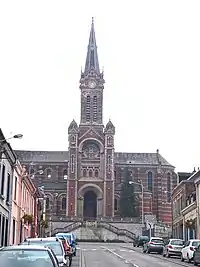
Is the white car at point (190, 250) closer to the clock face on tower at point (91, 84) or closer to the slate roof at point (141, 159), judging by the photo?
the clock face on tower at point (91, 84)

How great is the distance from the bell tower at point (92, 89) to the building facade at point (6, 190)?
69.4m

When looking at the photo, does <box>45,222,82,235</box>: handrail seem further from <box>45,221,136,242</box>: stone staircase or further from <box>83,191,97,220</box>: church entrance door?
<box>83,191,97,220</box>: church entrance door

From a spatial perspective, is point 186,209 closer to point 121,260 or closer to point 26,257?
point 121,260

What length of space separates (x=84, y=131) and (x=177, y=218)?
3944 centimetres

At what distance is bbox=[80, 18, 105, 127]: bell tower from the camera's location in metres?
111

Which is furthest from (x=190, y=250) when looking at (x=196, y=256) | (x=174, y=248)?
(x=174, y=248)

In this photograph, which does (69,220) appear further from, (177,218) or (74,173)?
(177,218)

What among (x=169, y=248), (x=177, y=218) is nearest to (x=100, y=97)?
(x=177, y=218)

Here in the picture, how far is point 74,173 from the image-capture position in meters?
105

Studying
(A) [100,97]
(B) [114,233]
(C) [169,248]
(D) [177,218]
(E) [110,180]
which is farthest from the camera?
(A) [100,97]

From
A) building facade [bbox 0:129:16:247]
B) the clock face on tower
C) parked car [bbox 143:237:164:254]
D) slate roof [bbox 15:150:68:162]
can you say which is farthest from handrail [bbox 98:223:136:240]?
building facade [bbox 0:129:16:247]

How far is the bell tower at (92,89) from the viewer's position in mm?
110938

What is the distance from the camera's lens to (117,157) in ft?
395

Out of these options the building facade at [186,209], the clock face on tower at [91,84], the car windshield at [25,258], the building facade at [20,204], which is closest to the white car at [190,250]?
the building facade at [20,204]
